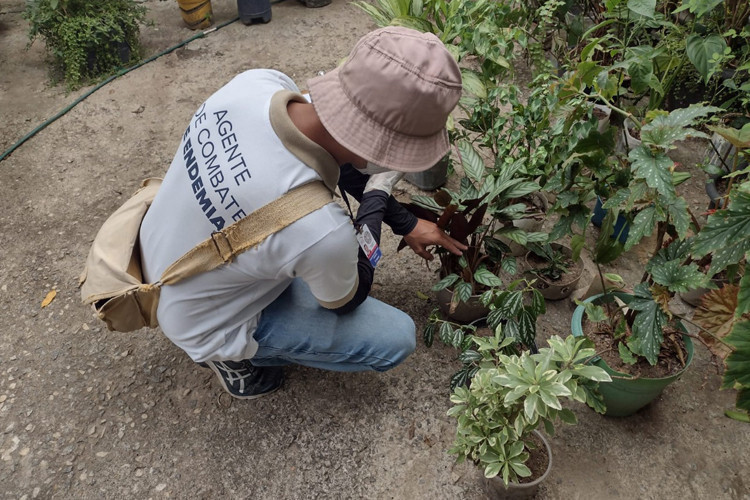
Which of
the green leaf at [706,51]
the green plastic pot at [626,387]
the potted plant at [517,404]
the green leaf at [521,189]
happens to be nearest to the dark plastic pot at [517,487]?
the potted plant at [517,404]

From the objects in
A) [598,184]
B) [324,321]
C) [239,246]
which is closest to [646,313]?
[598,184]

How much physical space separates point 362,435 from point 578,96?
1351mm

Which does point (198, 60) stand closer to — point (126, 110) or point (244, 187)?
point (126, 110)

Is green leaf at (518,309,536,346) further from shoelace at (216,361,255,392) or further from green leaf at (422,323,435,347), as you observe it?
shoelace at (216,361,255,392)

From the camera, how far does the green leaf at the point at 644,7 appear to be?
208cm

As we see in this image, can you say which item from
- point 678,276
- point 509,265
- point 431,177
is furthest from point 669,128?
point 431,177

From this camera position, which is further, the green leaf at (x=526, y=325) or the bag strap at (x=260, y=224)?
the green leaf at (x=526, y=325)

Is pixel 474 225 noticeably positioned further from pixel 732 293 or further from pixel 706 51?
pixel 706 51

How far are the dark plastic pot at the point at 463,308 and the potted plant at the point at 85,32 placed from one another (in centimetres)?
280

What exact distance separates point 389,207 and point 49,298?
1.55 metres

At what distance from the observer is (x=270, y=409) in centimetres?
193

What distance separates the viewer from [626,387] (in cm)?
169

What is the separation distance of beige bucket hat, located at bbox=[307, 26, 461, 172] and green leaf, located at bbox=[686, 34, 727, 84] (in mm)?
1457

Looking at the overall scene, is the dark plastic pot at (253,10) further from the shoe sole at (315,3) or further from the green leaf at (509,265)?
the green leaf at (509,265)
